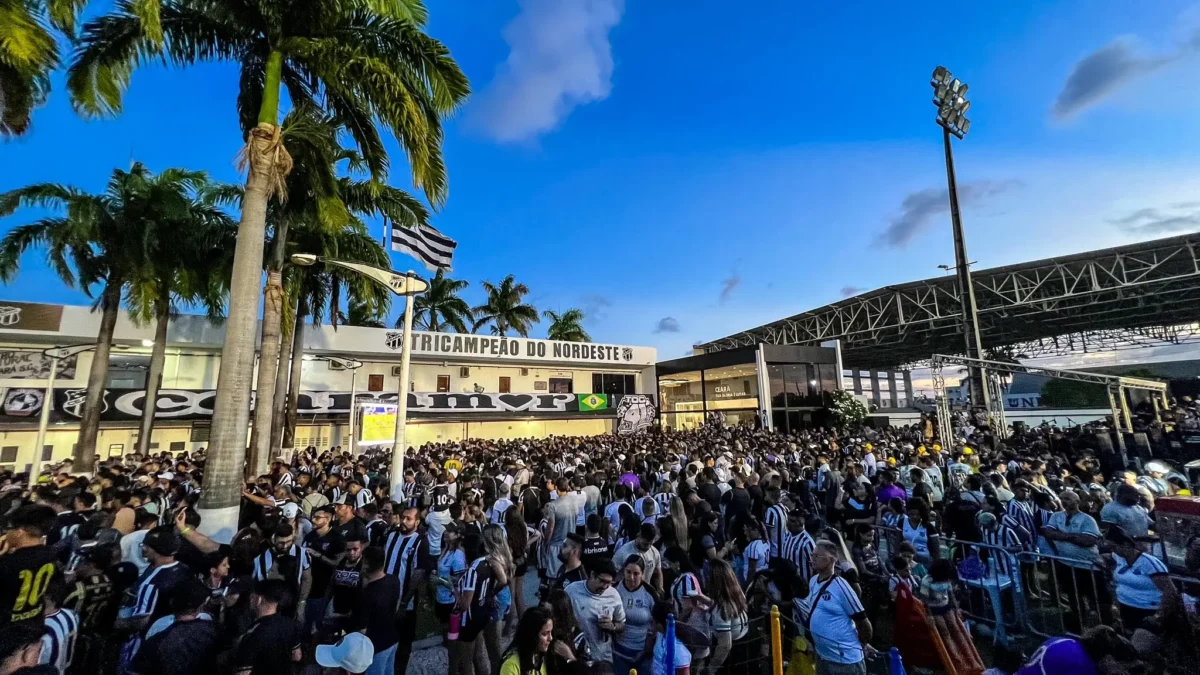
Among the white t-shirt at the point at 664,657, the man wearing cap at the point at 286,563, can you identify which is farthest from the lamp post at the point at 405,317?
the white t-shirt at the point at 664,657

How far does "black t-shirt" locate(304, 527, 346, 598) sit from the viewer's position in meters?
5.05

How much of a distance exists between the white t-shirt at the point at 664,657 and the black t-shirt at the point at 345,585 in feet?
8.39

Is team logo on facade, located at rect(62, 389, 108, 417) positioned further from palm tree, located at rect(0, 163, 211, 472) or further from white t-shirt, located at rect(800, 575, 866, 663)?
white t-shirt, located at rect(800, 575, 866, 663)

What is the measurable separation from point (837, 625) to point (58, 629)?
554cm

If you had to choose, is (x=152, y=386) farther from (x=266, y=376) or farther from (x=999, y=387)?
(x=999, y=387)

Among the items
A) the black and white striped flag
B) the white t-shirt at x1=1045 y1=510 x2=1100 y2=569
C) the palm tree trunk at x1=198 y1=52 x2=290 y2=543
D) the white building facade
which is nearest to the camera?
the white t-shirt at x1=1045 y1=510 x2=1100 y2=569

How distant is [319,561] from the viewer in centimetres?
521

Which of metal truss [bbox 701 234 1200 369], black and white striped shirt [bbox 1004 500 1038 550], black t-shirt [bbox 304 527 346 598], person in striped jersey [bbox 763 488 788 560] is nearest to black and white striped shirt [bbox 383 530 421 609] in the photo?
black t-shirt [bbox 304 527 346 598]

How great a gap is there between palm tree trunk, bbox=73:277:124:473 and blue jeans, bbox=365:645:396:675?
16634 mm

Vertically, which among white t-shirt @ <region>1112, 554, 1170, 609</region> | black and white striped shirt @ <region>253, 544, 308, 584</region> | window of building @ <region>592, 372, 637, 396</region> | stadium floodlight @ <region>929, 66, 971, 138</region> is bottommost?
white t-shirt @ <region>1112, 554, 1170, 609</region>

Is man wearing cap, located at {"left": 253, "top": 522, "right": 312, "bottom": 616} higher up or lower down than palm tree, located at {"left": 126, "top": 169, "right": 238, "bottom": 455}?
lower down

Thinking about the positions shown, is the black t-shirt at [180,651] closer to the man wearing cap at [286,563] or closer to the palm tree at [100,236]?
the man wearing cap at [286,563]

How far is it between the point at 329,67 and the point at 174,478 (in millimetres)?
9553

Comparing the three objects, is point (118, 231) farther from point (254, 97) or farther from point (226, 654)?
point (226, 654)
